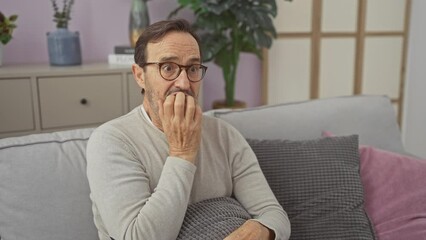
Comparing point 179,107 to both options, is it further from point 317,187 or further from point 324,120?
point 324,120

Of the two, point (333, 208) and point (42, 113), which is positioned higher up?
point (42, 113)

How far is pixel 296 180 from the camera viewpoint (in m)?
1.50

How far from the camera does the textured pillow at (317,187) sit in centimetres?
145

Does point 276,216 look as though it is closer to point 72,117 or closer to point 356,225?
point 356,225

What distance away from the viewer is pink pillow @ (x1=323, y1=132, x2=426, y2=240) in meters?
1.50

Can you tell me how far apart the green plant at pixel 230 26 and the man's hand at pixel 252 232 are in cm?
153

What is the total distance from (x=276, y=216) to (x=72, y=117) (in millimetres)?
1321

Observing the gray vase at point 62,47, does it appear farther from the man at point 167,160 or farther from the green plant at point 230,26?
the man at point 167,160

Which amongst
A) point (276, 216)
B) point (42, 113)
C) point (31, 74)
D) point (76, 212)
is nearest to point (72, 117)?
point (42, 113)

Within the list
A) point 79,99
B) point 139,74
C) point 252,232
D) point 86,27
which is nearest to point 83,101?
point 79,99

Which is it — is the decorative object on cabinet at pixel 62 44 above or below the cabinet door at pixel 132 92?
above

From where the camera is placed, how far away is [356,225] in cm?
145

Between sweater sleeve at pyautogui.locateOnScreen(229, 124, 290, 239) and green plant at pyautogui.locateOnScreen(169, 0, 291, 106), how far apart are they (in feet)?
4.21

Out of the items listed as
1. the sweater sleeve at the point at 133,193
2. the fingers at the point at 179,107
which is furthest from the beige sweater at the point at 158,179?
the fingers at the point at 179,107
